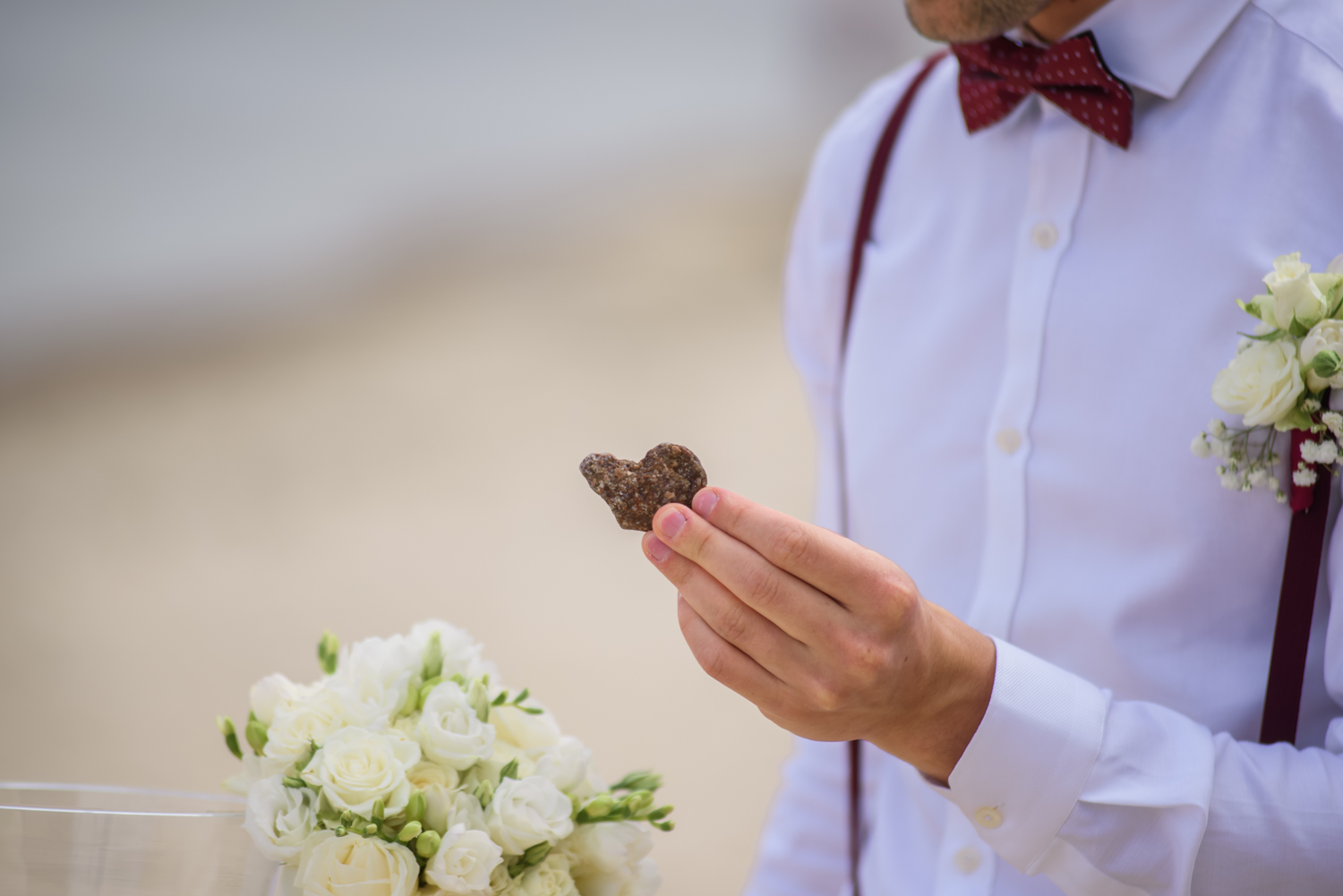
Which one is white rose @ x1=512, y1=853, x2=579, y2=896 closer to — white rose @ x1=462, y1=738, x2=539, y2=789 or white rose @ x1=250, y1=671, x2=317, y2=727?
white rose @ x1=462, y1=738, x2=539, y2=789

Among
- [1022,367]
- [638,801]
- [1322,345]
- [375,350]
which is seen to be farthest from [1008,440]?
[375,350]

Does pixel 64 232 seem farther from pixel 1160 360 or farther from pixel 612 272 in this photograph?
pixel 1160 360

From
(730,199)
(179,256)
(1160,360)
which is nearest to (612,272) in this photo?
(730,199)

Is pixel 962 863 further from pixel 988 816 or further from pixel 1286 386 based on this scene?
pixel 1286 386

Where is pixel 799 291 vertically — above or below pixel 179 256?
below

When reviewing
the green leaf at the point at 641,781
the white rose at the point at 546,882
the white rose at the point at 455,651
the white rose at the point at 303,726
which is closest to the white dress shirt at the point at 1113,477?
the green leaf at the point at 641,781

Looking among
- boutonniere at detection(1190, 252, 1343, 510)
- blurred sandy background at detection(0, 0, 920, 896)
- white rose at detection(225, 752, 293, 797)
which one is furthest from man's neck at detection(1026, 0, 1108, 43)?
blurred sandy background at detection(0, 0, 920, 896)
